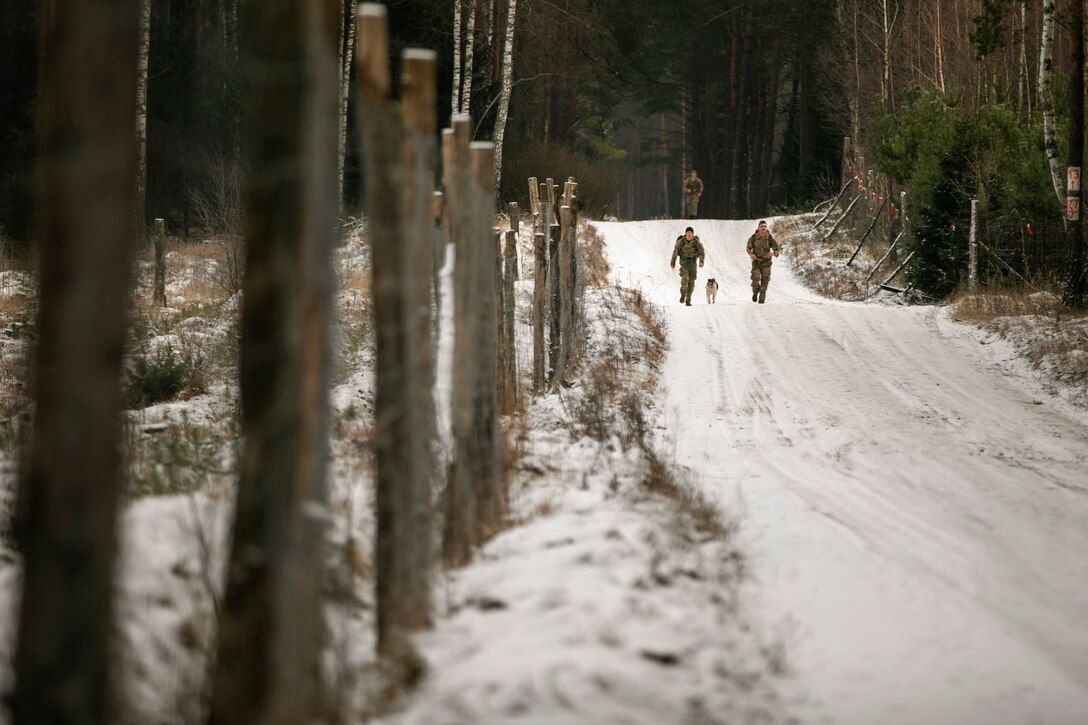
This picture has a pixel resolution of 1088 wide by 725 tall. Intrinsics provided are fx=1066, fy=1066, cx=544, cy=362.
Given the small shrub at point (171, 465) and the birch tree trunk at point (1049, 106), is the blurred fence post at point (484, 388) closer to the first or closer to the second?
the small shrub at point (171, 465)

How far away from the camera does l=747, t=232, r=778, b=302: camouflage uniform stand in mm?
20142

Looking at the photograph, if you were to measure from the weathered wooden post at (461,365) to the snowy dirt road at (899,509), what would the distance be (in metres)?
1.51

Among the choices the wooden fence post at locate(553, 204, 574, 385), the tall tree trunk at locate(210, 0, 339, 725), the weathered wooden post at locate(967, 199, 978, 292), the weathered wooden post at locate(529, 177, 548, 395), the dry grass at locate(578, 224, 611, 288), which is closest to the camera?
the tall tree trunk at locate(210, 0, 339, 725)

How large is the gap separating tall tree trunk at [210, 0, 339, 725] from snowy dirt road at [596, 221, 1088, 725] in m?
2.11

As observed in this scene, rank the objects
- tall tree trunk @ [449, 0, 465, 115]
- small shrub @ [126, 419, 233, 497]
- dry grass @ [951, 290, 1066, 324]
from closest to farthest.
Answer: small shrub @ [126, 419, 233, 497] → dry grass @ [951, 290, 1066, 324] → tall tree trunk @ [449, 0, 465, 115]

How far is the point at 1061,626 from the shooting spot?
5070mm

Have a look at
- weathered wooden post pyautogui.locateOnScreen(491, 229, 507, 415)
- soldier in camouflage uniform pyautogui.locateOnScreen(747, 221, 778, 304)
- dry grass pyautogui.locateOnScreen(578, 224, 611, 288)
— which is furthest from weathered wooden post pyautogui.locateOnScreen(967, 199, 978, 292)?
weathered wooden post pyautogui.locateOnScreen(491, 229, 507, 415)

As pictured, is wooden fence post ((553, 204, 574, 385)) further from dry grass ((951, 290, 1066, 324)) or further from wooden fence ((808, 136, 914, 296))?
wooden fence ((808, 136, 914, 296))

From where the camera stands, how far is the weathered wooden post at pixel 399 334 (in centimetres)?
387

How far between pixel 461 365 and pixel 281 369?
85.0 inches

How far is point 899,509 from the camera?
709 cm

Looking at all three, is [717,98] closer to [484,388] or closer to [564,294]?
[564,294]

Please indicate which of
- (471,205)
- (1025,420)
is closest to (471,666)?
(471,205)

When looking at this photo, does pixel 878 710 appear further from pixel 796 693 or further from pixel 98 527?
pixel 98 527
